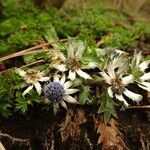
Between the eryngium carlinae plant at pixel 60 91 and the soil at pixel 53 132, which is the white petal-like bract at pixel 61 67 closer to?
the eryngium carlinae plant at pixel 60 91

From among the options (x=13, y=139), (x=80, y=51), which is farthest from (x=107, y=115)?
(x=13, y=139)

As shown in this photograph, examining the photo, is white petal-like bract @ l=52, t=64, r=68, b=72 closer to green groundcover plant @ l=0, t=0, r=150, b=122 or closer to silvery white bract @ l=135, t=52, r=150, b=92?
green groundcover plant @ l=0, t=0, r=150, b=122

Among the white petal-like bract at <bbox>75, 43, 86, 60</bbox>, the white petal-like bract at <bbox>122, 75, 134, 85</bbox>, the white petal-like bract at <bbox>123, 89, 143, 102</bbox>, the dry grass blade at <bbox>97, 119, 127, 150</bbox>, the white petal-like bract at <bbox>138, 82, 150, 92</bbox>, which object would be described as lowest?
the dry grass blade at <bbox>97, 119, 127, 150</bbox>

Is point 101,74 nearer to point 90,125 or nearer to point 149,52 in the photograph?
point 90,125

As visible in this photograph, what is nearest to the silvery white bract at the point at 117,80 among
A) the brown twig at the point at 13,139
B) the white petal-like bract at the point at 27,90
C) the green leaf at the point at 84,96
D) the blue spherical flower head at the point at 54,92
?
the green leaf at the point at 84,96

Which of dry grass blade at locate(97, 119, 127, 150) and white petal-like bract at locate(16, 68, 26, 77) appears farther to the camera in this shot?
white petal-like bract at locate(16, 68, 26, 77)

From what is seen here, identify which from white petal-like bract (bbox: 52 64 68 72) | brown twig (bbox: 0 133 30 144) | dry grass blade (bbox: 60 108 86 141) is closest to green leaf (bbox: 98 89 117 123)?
dry grass blade (bbox: 60 108 86 141)
